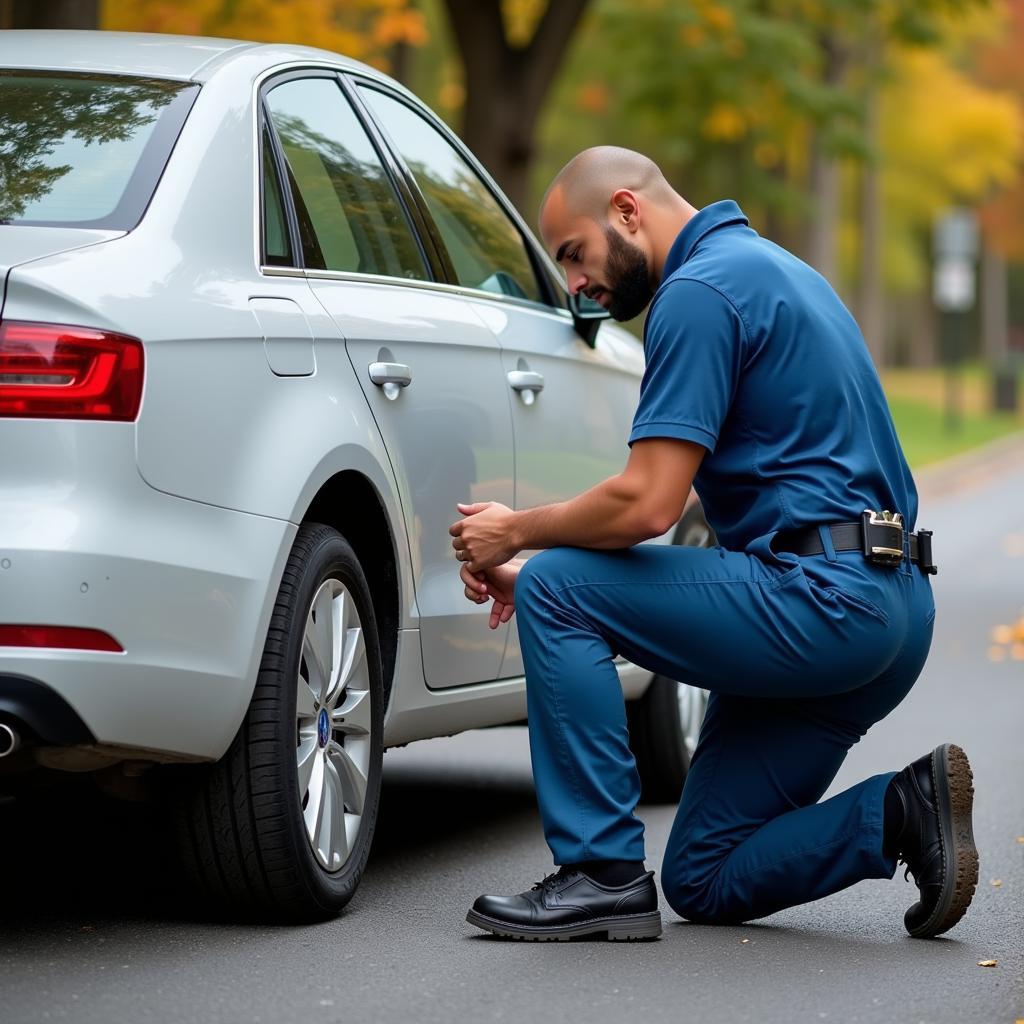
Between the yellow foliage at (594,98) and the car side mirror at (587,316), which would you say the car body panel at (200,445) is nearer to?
the car side mirror at (587,316)

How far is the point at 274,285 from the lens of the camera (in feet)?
14.1

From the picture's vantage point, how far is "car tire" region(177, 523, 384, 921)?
415cm

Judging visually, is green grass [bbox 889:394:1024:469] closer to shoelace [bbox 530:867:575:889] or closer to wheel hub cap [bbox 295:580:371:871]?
wheel hub cap [bbox 295:580:371:871]

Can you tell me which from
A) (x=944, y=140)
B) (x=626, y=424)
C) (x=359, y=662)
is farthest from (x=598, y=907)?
(x=944, y=140)

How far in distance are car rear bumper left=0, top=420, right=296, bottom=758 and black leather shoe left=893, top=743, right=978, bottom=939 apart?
1335mm

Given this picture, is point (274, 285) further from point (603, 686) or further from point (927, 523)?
point (927, 523)

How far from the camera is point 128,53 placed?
15.3 feet

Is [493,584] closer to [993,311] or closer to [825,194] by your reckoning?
[825,194]

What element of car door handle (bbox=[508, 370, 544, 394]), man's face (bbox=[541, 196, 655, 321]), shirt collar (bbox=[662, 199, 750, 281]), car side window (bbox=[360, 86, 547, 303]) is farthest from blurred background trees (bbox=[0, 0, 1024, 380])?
shirt collar (bbox=[662, 199, 750, 281])

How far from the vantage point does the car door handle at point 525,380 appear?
5.31 meters

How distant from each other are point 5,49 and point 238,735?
5.28 feet

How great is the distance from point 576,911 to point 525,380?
1.52 m

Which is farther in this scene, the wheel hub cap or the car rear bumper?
the wheel hub cap

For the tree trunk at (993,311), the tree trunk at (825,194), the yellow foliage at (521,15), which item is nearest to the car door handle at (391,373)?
the yellow foliage at (521,15)
